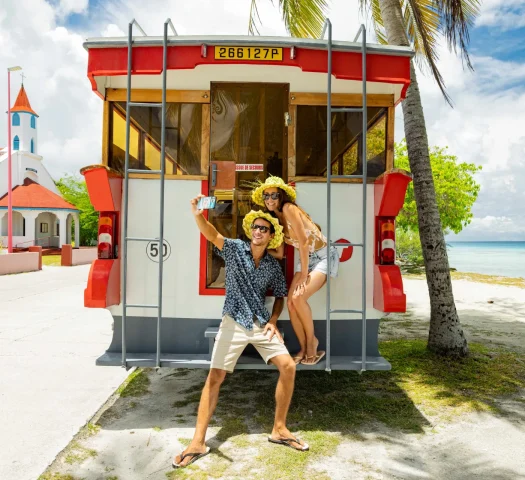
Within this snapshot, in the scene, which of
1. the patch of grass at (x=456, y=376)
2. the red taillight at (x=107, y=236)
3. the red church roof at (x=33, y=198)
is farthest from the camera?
the red church roof at (x=33, y=198)

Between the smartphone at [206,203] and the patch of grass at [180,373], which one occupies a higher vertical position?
the smartphone at [206,203]

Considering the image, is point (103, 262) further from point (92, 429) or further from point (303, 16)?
point (303, 16)

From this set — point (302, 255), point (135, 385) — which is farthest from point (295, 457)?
point (135, 385)

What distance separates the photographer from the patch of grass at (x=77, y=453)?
3.30 metres

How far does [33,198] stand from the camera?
30672mm

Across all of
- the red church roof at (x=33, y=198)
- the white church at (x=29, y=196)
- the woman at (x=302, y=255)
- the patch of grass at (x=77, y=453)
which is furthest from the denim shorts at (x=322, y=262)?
the red church roof at (x=33, y=198)

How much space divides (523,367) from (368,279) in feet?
9.76

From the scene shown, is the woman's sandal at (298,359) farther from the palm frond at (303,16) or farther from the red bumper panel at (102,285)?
the palm frond at (303,16)

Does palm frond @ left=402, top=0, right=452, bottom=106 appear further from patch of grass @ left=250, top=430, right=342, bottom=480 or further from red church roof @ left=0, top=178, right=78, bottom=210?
red church roof @ left=0, top=178, right=78, bottom=210

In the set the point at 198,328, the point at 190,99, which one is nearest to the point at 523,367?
the point at 198,328

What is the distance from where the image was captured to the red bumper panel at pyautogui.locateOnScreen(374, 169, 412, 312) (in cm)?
376

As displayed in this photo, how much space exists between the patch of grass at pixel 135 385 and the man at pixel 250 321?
1.58 meters

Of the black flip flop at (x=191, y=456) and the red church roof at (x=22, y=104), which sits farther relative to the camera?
the red church roof at (x=22, y=104)

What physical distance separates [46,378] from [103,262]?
6.86 feet
